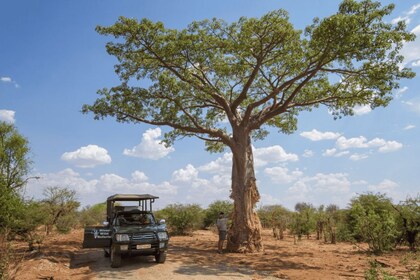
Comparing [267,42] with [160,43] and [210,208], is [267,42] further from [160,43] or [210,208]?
[210,208]

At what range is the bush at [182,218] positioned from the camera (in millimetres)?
25625

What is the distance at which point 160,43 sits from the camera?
1527 cm

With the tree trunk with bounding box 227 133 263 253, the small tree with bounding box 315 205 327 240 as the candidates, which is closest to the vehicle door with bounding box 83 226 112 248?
the tree trunk with bounding box 227 133 263 253

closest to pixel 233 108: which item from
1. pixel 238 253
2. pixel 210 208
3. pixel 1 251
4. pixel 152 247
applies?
pixel 238 253

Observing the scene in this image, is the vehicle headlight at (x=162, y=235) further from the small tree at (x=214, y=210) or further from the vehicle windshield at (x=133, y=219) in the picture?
the small tree at (x=214, y=210)

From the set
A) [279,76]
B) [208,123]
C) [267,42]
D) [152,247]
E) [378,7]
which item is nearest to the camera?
[152,247]

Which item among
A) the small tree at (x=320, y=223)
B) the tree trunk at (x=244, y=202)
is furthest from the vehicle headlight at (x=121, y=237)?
the small tree at (x=320, y=223)

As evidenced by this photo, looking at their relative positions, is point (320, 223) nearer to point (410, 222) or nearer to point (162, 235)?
point (410, 222)

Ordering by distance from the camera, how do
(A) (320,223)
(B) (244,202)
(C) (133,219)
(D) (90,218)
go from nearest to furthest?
1. (C) (133,219)
2. (B) (244,202)
3. (A) (320,223)
4. (D) (90,218)

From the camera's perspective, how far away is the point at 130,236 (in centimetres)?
1183

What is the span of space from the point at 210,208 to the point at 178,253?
576 inches

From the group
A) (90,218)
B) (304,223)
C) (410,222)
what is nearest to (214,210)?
(304,223)

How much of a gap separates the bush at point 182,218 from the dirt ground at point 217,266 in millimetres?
9819

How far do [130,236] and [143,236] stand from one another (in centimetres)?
43
